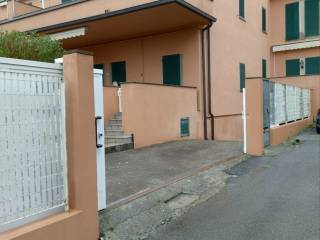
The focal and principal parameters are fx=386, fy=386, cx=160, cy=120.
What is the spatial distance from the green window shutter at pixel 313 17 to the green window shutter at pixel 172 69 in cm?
1150

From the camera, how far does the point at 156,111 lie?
41.3ft

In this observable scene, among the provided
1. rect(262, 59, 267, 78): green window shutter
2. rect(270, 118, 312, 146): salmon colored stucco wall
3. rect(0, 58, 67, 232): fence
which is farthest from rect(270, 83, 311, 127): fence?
rect(0, 58, 67, 232): fence

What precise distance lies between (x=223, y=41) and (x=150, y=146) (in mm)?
6868

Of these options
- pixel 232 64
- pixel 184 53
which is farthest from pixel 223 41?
pixel 184 53

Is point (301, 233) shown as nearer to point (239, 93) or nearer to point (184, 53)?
point (184, 53)

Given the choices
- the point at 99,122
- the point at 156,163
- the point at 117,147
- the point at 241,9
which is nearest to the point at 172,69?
the point at 117,147

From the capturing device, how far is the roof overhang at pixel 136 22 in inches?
480

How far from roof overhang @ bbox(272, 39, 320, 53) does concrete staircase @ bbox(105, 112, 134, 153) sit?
14118 mm

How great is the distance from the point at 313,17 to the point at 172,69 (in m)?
12.0

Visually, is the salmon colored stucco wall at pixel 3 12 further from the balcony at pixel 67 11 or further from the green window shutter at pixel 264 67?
the green window shutter at pixel 264 67

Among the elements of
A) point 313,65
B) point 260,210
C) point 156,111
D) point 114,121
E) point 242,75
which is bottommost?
point 260,210

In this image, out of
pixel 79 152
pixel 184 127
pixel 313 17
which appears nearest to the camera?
pixel 79 152

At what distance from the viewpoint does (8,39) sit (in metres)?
6.02

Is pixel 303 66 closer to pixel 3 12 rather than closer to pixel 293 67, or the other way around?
pixel 293 67
